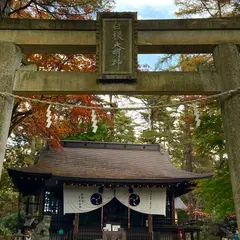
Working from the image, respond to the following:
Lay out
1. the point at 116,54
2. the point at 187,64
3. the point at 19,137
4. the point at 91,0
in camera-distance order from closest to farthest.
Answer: the point at 116,54, the point at 91,0, the point at 187,64, the point at 19,137

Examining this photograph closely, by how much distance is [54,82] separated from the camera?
477 cm

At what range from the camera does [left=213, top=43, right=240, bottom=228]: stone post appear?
4.41 meters

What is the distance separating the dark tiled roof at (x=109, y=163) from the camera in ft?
41.6

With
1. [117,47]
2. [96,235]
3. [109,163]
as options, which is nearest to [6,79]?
[117,47]

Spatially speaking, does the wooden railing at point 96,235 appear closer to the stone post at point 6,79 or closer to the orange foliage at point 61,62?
the orange foliage at point 61,62

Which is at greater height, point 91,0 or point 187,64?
point 187,64

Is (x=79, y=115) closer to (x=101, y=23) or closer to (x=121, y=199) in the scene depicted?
(x=101, y=23)

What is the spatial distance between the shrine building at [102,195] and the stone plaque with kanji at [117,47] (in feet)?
26.0

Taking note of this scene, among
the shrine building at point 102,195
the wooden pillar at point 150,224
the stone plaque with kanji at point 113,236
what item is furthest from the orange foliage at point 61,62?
the wooden pillar at point 150,224

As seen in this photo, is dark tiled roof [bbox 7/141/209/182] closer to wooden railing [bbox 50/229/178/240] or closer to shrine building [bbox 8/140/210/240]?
shrine building [bbox 8/140/210/240]

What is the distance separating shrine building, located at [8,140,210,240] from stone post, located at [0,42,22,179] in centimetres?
731

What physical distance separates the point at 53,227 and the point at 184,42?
11.3m

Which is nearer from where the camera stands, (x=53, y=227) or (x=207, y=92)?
(x=207, y=92)

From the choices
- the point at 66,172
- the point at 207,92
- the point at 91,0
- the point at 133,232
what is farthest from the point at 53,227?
the point at 207,92
